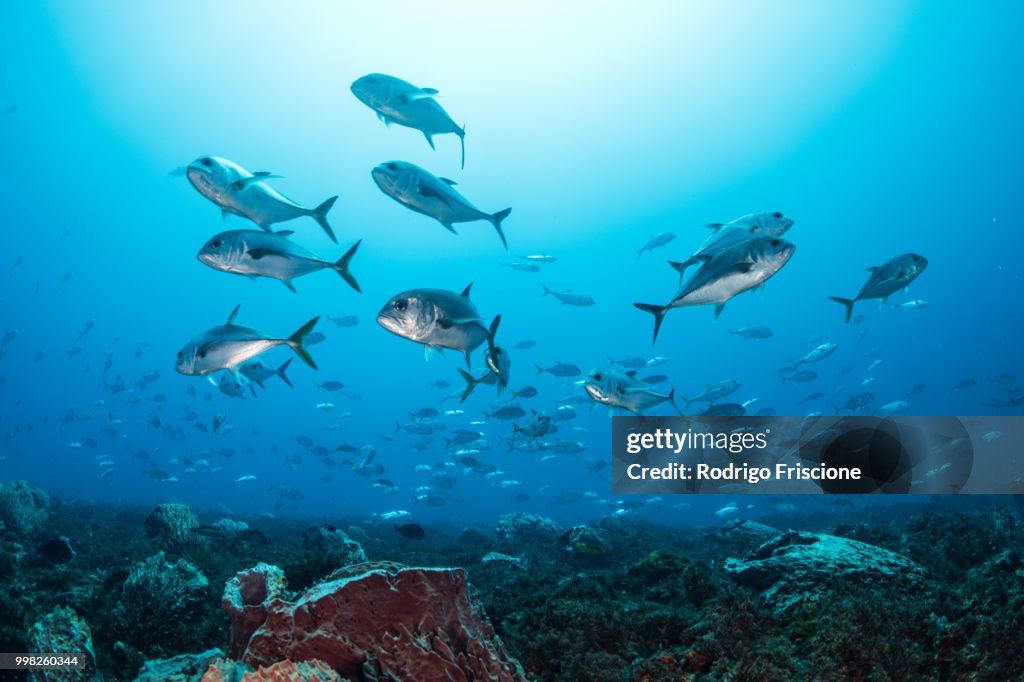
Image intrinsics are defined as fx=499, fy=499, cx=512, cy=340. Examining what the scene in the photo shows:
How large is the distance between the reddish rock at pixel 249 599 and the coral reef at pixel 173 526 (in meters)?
8.29

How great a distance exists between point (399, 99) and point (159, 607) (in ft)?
19.1

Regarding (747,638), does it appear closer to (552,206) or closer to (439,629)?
(439,629)

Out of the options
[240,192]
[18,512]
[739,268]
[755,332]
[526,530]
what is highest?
[755,332]

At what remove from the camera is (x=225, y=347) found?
187 inches

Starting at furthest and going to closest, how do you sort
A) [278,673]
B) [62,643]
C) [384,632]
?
1. [62,643]
2. [384,632]
3. [278,673]

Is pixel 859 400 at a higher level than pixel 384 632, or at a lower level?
higher

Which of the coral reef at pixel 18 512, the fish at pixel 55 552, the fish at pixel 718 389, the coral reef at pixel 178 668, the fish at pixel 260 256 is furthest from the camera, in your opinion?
the fish at pixel 718 389

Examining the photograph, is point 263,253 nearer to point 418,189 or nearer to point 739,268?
point 418,189

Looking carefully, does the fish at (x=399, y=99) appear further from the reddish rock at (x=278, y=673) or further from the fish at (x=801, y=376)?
the fish at (x=801, y=376)

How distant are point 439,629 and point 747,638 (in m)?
2.51

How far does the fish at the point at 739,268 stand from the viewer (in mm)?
4184

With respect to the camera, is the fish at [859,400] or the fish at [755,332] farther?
the fish at [859,400]

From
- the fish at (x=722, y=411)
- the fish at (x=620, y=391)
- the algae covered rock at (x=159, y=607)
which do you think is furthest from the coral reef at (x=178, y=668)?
the fish at (x=722, y=411)

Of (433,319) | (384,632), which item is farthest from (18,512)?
(384,632)
